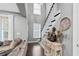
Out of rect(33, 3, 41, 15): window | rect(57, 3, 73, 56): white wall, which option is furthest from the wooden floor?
rect(33, 3, 41, 15): window

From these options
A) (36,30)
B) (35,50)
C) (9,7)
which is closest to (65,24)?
(36,30)

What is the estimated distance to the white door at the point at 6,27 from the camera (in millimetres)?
1612

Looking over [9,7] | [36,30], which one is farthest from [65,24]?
[9,7]

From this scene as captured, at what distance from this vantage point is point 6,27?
64.3 inches

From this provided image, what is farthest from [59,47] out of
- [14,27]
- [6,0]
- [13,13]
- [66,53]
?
[6,0]

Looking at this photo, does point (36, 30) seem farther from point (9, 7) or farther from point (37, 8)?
point (9, 7)

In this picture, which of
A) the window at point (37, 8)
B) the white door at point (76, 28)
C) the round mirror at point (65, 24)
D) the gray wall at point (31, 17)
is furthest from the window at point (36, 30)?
the white door at point (76, 28)

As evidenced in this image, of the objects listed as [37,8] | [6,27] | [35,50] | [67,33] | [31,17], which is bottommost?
[35,50]

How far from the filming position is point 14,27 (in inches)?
64.8

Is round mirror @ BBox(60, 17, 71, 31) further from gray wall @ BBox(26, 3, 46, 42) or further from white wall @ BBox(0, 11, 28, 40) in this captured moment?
white wall @ BBox(0, 11, 28, 40)

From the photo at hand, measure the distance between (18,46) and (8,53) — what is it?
0.19m

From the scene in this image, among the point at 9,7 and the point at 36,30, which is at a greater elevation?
the point at 9,7

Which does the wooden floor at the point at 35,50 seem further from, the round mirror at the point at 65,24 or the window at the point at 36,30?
the round mirror at the point at 65,24

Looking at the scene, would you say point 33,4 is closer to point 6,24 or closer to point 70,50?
point 6,24
